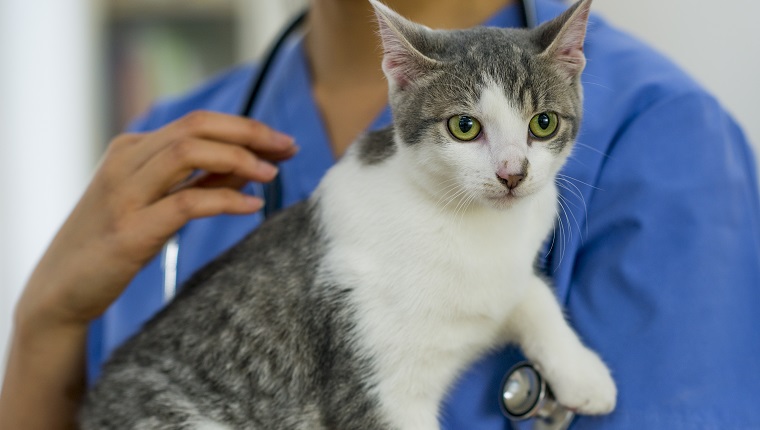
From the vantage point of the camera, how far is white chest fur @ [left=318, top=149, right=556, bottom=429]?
2.54 ft

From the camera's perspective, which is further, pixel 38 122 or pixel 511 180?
pixel 38 122

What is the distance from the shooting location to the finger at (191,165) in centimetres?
94

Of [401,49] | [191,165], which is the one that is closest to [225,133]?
[191,165]

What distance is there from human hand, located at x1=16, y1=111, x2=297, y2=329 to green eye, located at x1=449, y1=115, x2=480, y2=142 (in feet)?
0.99

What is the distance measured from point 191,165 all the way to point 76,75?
8.04 ft

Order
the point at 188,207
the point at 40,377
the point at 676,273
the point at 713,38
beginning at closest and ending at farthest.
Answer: the point at 676,273, the point at 188,207, the point at 40,377, the point at 713,38

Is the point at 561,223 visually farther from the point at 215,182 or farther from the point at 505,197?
the point at 215,182

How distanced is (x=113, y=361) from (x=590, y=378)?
0.56 metres

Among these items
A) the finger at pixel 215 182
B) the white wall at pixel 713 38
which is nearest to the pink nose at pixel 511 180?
the finger at pixel 215 182

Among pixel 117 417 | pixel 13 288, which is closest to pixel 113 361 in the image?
pixel 117 417

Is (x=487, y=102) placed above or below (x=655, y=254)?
above

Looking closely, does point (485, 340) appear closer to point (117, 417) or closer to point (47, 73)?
point (117, 417)

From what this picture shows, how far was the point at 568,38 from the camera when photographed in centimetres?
73

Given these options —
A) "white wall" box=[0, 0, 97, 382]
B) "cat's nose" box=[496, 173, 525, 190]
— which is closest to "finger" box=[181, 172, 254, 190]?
"cat's nose" box=[496, 173, 525, 190]
